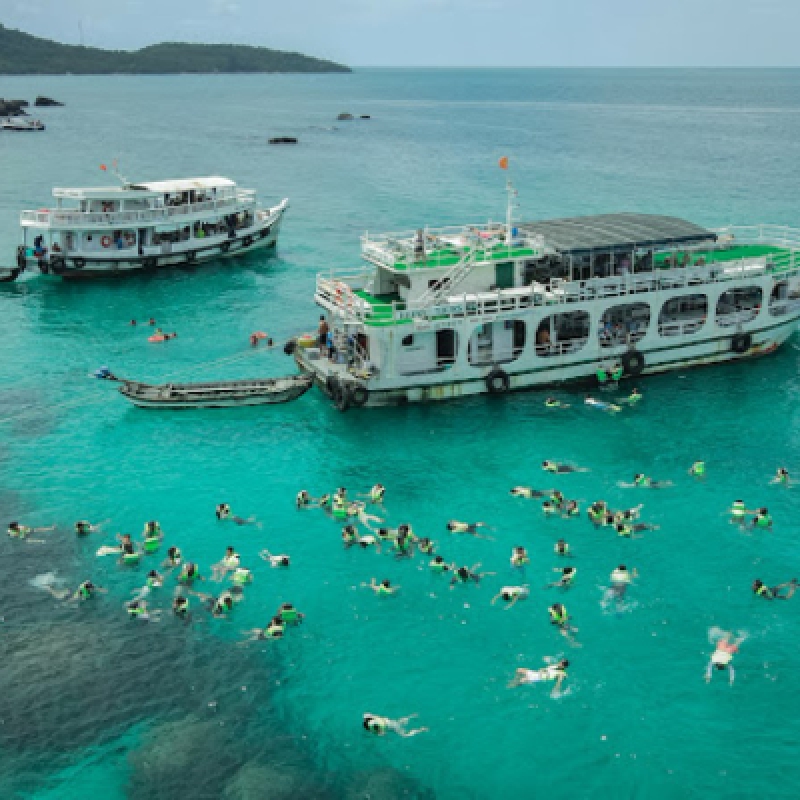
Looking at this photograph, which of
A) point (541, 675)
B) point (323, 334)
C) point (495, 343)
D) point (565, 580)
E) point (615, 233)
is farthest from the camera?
point (615, 233)

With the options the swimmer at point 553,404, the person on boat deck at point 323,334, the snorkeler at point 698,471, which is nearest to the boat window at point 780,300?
the swimmer at point 553,404

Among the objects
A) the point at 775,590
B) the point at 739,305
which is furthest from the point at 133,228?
the point at 775,590

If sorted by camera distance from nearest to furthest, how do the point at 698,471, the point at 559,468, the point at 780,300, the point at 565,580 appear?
the point at 565,580 → the point at 698,471 → the point at 559,468 → the point at 780,300

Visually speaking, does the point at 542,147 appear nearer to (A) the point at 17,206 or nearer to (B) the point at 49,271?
(A) the point at 17,206

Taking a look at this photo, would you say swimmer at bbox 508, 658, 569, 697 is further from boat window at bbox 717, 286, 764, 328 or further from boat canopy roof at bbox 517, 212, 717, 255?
boat window at bbox 717, 286, 764, 328

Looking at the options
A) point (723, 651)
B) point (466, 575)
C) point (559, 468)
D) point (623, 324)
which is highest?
point (623, 324)

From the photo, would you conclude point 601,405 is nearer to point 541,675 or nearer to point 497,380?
point 497,380

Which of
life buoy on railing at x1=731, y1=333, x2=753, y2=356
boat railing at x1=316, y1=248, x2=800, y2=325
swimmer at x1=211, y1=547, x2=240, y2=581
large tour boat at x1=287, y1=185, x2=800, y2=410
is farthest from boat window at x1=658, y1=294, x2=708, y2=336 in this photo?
swimmer at x1=211, y1=547, x2=240, y2=581

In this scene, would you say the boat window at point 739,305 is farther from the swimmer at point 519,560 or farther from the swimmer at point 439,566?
the swimmer at point 439,566
